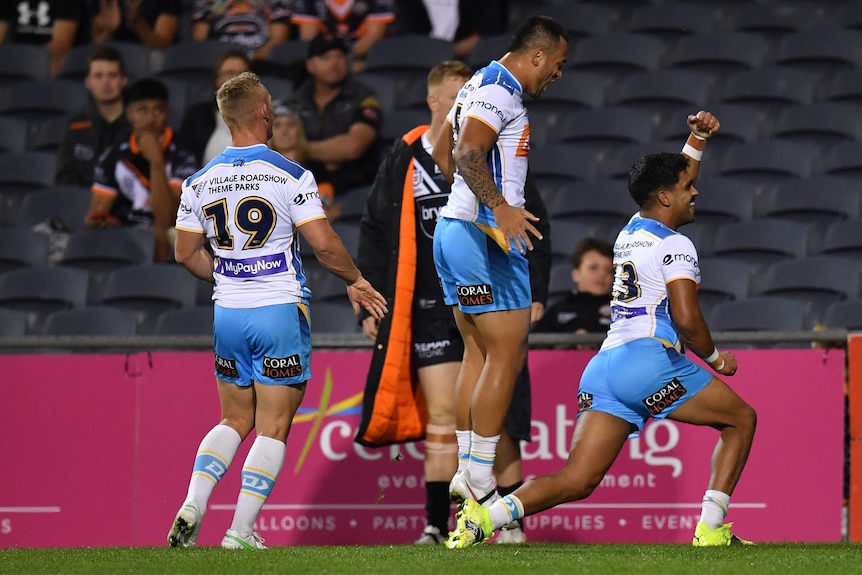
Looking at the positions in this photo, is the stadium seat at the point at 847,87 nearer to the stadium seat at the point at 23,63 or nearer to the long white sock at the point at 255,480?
the long white sock at the point at 255,480

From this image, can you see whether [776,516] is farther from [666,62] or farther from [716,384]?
[666,62]

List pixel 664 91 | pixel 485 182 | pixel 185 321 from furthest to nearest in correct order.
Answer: pixel 664 91, pixel 185 321, pixel 485 182

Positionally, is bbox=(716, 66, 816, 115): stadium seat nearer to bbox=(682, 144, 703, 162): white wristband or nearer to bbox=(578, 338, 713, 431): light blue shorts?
bbox=(682, 144, 703, 162): white wristband

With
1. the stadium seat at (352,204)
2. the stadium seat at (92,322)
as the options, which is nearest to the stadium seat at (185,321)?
the stadium seat at (92,322)

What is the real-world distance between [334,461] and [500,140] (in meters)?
2.61

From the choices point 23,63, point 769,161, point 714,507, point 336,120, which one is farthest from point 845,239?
point 23,63

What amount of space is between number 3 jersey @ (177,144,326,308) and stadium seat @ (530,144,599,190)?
17.9ft

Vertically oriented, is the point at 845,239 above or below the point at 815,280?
above

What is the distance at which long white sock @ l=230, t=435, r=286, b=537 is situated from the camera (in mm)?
5789

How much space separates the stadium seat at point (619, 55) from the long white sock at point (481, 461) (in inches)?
275

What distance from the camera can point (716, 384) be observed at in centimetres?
568

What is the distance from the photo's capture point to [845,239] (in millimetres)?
9766

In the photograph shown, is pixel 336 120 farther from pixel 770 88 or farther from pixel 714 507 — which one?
pixel 714 507

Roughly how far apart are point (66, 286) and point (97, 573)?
18.3ft
